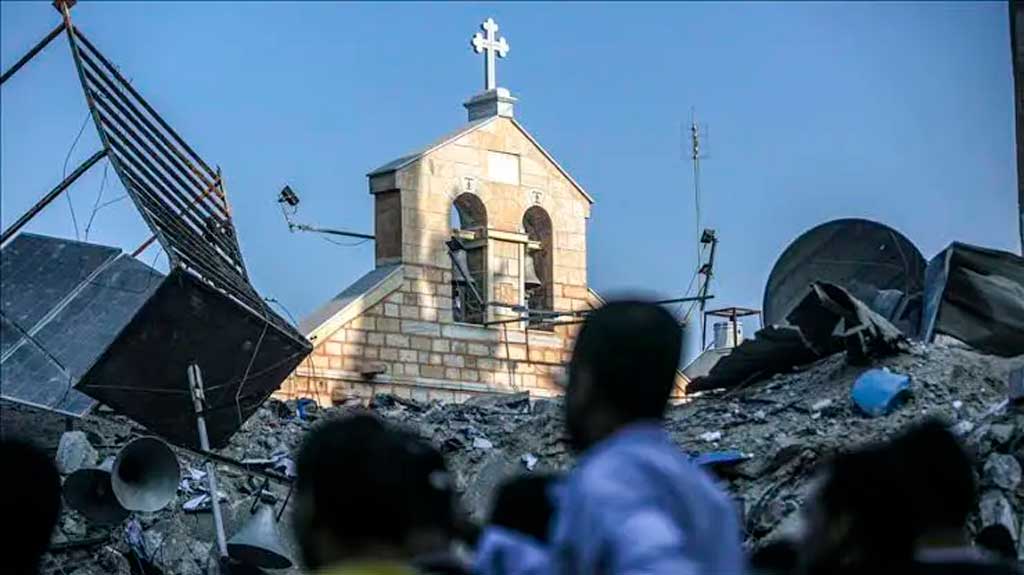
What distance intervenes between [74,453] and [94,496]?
3.21 ft

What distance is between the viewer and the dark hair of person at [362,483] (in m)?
3.55

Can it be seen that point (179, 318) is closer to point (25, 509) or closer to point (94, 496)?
point (94, 496)

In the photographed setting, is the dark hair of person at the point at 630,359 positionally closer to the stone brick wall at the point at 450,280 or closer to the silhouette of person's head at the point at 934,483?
the silhouette of person's head at the point at 934,483

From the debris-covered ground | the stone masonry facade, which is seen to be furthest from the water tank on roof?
the debris-covered ground

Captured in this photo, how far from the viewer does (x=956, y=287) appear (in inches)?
677

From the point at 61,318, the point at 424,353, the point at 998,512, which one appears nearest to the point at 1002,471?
the point at 998,512

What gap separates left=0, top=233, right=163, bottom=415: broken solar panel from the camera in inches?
690

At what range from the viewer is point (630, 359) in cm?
367

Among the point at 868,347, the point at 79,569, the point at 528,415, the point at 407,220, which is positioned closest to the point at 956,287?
A: the point at 868,347

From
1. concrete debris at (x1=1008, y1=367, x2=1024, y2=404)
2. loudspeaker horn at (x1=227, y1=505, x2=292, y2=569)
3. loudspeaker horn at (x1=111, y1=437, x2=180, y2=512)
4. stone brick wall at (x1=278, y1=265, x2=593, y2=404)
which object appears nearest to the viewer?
concrete debris at (x1=1008, y1=367, x2=1024, y2=404)

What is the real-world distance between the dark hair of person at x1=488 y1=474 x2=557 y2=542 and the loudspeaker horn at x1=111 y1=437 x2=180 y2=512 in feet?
38.3

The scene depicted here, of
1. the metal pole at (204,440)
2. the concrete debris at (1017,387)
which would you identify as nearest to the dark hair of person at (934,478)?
the concrete debris at (1017,387)

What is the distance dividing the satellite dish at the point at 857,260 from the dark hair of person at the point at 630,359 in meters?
15.1

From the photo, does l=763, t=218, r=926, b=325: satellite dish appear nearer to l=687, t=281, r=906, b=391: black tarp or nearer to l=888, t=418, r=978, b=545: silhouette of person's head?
l=687, t=281, r=906, b=391: black tarp
